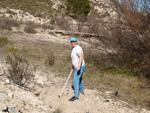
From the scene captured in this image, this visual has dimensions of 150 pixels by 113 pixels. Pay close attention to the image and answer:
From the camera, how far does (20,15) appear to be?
26.2m

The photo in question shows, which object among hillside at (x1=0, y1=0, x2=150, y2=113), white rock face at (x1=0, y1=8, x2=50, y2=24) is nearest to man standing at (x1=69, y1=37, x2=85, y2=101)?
hillside at (x1=0, y1=0, x2=150, y2=113)

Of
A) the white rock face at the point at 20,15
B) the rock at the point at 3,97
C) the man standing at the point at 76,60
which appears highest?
the white rock face at the point at 20,15

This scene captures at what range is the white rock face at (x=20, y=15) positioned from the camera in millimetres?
25191

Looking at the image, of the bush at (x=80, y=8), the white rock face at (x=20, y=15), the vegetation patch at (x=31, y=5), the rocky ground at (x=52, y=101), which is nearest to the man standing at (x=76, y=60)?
the rocky ground at (x=52, y=101)

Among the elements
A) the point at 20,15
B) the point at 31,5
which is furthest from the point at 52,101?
the point at 31,5

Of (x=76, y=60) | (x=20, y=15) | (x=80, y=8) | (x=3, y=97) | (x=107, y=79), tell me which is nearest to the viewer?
(x=3, y=97)

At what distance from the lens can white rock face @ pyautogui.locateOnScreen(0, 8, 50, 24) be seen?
25.2m

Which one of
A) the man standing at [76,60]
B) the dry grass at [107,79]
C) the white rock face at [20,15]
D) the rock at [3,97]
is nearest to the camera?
the rock at [3,97]

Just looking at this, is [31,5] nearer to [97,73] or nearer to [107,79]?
[97,73]

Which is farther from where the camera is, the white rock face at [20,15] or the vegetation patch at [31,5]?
the vegetation patch at [31,5]

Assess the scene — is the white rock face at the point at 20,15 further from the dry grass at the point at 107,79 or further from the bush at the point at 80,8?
the dry grass at the point at 107,79

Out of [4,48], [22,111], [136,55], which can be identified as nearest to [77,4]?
[4,48]

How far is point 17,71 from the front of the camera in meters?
5.43

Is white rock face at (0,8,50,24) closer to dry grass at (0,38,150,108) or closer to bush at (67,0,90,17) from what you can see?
bush at (67,0,90,17)
